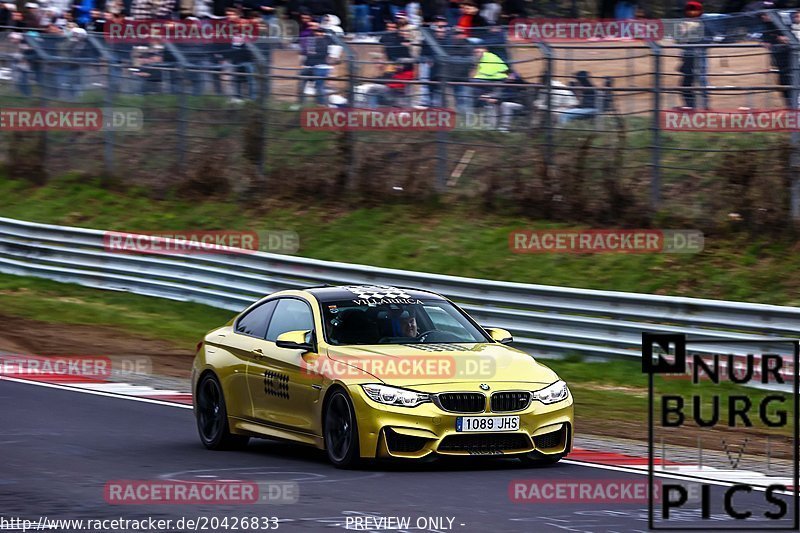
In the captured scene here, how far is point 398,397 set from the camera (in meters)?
10.3

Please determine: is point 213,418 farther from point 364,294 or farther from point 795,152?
point 795,152

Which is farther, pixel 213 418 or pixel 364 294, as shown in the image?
pixel 213 418

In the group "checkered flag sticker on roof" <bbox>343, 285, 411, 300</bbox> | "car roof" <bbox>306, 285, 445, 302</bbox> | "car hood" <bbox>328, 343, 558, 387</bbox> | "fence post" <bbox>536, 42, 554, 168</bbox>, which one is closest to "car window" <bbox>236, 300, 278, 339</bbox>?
"car roof" <bbox>306, 285, 445, 302</bbox>

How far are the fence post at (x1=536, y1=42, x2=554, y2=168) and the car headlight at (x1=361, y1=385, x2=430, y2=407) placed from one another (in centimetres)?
1230

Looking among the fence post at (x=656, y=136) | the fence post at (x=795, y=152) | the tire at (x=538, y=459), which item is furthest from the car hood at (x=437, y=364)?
the fence post at (x=656, y=136)

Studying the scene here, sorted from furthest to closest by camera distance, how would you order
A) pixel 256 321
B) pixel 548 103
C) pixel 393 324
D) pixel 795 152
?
pixel 548 103 < pixel 795 152 < pixel 256 321 < pixel 393 324

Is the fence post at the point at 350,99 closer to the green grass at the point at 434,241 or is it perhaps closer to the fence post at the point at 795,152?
the green grass at the point at 434,241

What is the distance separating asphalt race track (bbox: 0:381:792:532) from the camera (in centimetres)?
858

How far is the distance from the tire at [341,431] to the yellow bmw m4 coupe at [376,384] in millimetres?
11

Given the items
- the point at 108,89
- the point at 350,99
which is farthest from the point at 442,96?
the point at 108,89

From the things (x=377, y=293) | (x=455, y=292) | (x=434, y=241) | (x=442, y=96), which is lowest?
(x=434, y=241)

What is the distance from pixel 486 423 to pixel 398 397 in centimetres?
67

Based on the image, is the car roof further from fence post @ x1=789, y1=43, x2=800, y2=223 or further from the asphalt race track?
fence post @ x1=789, y1=43, x2=800, y2=223

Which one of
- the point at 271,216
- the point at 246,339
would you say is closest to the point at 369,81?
the point at 271,216
